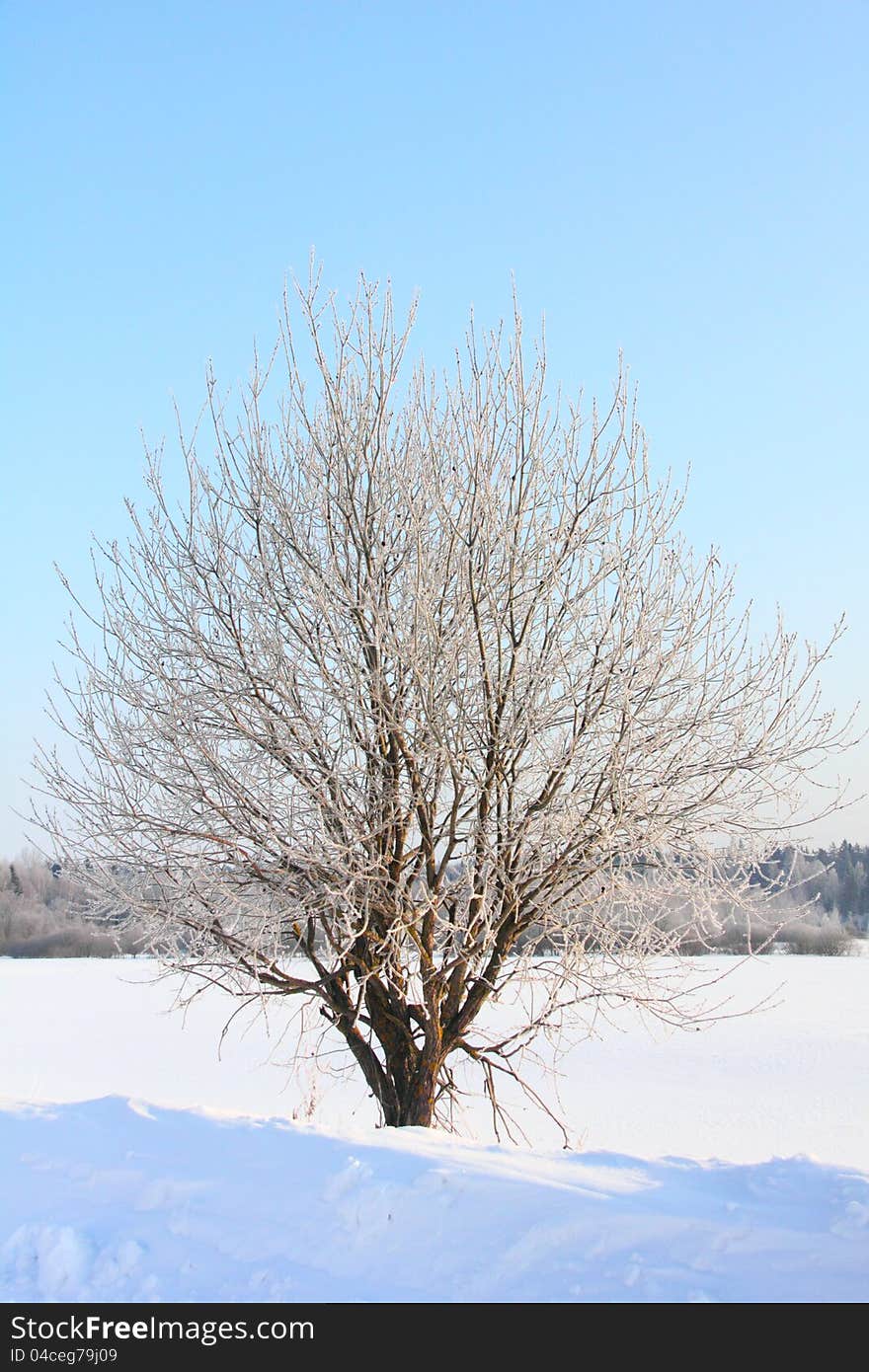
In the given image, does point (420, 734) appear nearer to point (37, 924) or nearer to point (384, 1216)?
point (384, 1216)

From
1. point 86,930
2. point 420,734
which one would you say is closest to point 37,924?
point 86,930

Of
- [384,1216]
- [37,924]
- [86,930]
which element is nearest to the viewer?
[384,1216]

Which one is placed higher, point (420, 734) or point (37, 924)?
point (420, 734)

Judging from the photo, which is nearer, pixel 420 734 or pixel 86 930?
pixel 420 734

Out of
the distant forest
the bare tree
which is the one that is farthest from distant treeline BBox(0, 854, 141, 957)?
the bare tree

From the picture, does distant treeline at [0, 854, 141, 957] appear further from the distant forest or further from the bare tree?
the bare tree

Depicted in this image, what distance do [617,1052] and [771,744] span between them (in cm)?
2004

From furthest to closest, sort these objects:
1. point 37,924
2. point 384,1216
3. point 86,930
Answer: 1. point 37,924
2. point 86,930
3. point 384,1216

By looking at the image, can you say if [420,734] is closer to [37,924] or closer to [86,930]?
[86,930]

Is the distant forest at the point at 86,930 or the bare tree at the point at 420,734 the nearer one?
the bare tree at the point at 420,734

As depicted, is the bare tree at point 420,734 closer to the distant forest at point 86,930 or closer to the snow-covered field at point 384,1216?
the snow-covered field at point 384,1216

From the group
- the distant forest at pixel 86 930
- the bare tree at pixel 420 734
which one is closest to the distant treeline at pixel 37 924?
the distant forest at pixel 86 930

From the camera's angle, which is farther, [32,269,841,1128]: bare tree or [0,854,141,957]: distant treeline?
[0,854,141,957]: distant treeline
